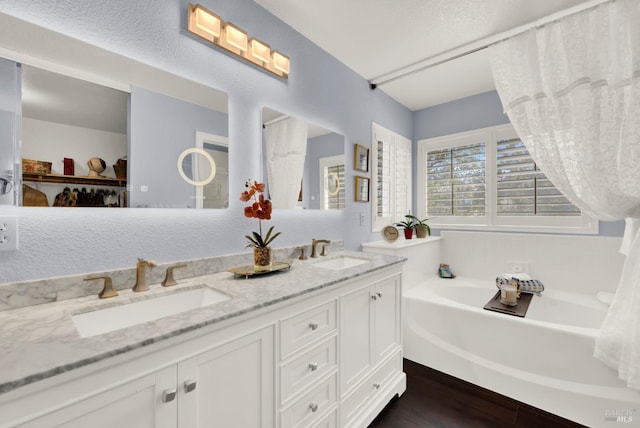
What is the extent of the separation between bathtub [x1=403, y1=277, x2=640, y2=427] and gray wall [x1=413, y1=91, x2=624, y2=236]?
1.56 metres

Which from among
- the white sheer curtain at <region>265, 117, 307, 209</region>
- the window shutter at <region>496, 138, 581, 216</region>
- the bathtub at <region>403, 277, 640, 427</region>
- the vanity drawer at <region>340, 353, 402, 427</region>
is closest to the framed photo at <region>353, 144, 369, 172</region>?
the white sheer curtain at <region>265, 117, 307, 209</region>

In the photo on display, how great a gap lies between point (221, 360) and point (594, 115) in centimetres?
242

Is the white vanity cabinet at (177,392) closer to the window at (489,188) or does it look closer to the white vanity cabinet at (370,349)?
the white vanity cabinet at (370,349)

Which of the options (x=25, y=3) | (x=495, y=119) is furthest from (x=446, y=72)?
(x=25, y=3)

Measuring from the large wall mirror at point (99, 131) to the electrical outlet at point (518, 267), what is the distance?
2779 millimetres

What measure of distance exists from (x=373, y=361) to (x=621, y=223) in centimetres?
237

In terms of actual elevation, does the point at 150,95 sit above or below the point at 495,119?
below

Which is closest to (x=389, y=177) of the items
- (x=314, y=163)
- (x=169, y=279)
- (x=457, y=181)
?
(x=457, y=181)

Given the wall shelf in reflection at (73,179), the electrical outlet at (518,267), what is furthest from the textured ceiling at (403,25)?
the electrical outlet at (518,267)

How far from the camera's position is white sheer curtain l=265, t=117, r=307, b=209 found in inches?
67.7

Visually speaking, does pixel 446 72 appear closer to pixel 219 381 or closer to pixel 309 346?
pixel 309 346

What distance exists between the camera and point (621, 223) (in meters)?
2.19

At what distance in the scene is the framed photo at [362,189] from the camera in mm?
2426

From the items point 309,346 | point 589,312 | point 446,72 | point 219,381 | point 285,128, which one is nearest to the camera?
point 219,381
